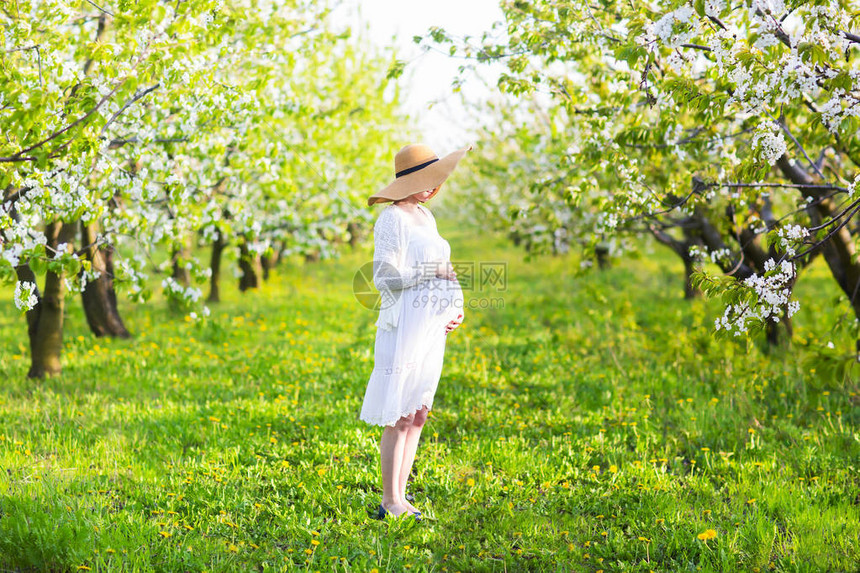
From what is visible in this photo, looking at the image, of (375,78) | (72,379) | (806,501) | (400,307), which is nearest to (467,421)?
(400,307)

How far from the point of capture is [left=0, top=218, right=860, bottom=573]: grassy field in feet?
12.5

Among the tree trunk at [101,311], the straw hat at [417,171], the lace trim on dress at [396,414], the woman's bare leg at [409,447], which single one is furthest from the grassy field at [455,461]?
the straw hat at [417,171]

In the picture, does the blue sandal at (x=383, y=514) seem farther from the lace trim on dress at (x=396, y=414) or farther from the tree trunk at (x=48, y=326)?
the tree trunk at (x=48, y=326)

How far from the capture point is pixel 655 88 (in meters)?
5.20

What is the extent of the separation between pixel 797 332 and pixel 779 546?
6.00m

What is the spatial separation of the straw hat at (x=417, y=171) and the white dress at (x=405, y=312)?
13cm

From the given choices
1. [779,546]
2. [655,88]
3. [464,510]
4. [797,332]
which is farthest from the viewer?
[797,332]

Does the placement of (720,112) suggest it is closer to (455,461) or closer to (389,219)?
Result: (389,219)

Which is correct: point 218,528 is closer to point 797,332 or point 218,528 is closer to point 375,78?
point 797,332

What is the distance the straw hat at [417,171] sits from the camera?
4.07 meters

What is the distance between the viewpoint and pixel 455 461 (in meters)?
5.21

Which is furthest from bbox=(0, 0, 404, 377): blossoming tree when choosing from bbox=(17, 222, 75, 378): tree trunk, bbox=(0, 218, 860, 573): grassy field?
bbox=(0, 218, 860, 573): grassy field

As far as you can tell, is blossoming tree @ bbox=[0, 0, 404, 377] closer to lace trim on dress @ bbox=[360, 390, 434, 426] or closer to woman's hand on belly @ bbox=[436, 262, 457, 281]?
lace trim on dress @ bbox=[360, 390, 434, 426]

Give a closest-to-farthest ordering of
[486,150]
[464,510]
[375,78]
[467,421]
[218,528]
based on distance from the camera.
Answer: [218,528], [464,510], [467,421], [375,78], [486,150]
